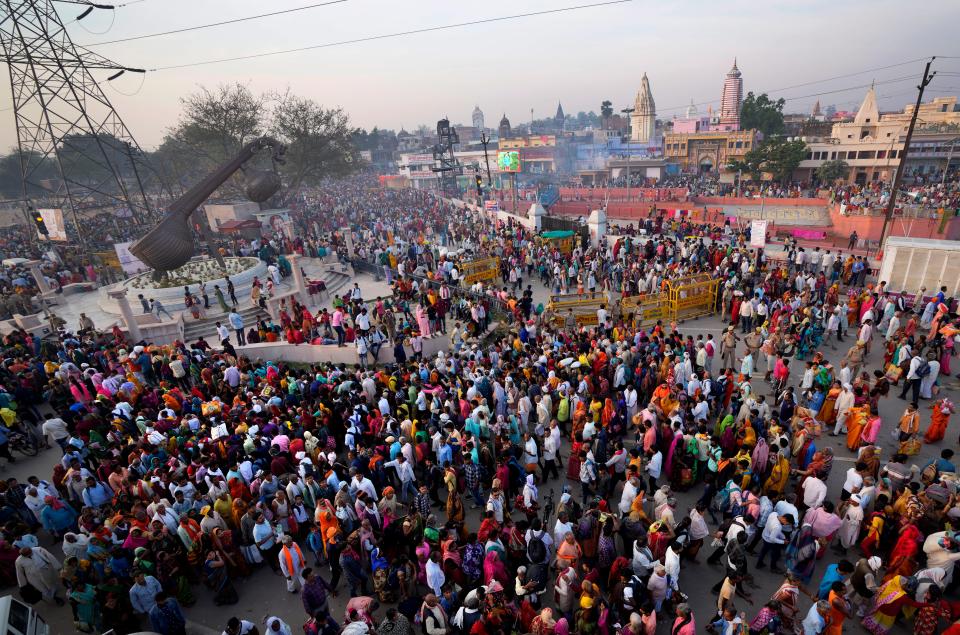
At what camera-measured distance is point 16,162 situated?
187 feet

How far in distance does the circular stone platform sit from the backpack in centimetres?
1647

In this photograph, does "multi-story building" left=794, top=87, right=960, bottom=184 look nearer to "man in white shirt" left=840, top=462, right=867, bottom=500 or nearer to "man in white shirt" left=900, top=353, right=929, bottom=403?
"man in white shirt" left=900, top=353, right=929, bottom=403

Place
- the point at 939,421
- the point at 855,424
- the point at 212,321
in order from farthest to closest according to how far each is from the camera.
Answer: the point at 212,321 → the point at 855,424 → the point at 939,421

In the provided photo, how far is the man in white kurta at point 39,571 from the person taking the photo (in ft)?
19.7

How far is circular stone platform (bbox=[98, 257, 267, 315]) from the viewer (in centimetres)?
1786

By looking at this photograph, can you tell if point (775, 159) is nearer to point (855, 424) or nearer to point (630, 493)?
point (855, 424)

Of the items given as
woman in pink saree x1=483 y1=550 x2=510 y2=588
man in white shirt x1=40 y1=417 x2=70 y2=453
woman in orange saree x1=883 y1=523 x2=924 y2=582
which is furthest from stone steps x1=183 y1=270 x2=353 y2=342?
woman in orange saree x1=883 y1=523 x2=924 y2=582

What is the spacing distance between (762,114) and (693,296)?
51.1 metres

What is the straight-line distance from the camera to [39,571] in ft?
20.1

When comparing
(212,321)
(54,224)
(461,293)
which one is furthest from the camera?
(54,224)

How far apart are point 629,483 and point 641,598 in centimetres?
128

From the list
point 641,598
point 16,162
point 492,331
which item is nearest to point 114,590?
point 641,598

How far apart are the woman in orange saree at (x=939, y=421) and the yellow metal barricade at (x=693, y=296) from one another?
6561 millimetres

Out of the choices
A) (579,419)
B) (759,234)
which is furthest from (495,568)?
(759,234)
